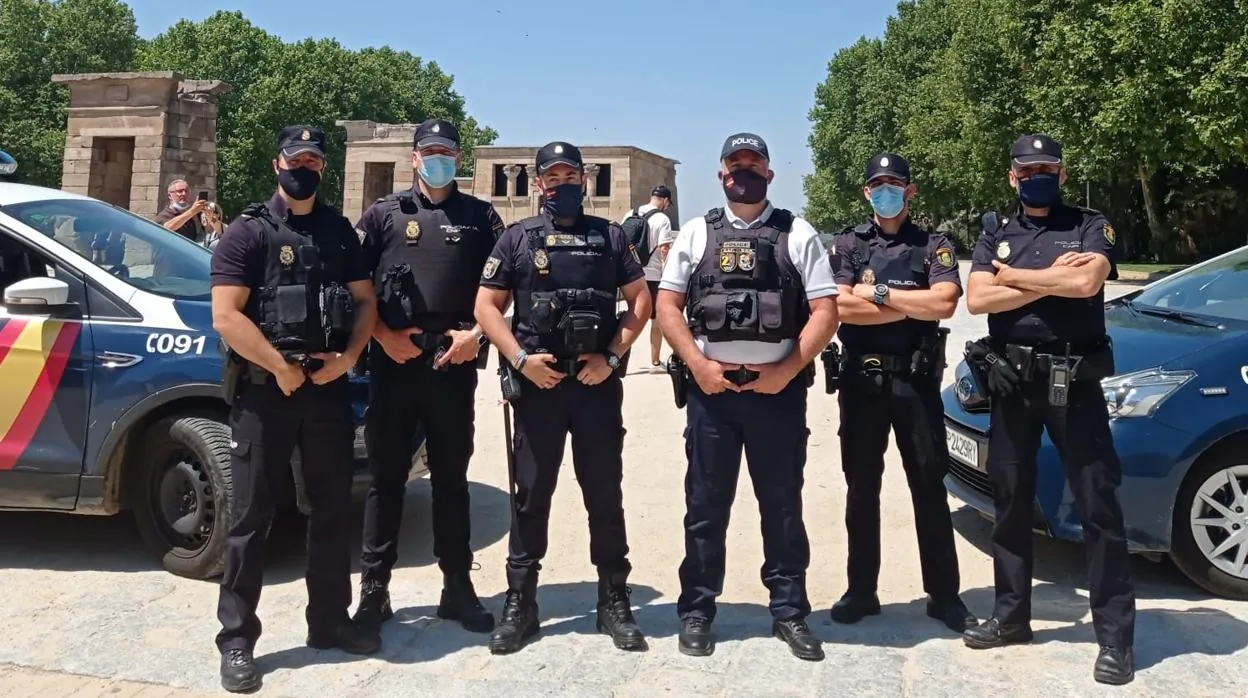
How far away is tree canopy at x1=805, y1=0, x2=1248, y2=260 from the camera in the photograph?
21875 mm

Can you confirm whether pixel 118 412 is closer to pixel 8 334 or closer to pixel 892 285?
pixel 8 334

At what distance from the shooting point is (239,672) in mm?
3607

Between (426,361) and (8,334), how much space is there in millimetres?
2169

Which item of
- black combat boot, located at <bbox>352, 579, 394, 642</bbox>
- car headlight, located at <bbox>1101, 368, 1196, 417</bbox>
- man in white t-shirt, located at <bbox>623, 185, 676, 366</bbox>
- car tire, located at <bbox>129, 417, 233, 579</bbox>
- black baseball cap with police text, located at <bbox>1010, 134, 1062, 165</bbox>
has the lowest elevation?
black combat boot, located at <bbox>352, 579, 394, 642</bbox>

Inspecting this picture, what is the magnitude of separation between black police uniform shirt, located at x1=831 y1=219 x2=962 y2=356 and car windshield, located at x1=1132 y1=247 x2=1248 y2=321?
1.80 metres

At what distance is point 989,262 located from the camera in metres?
3.95

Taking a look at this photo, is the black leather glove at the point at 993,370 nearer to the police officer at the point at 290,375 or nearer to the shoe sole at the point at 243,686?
the police officer at the point at 290,375

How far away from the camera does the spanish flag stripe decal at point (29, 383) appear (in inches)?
184

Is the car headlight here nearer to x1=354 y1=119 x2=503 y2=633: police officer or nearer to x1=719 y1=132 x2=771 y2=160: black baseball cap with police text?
x1=719 y1=132 x2=771 y2=160: black baseball cap with police text

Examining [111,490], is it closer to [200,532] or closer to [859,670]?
[200,532]

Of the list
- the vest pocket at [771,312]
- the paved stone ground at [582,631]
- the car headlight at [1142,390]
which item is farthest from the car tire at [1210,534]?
the vest pocket at [771,312]

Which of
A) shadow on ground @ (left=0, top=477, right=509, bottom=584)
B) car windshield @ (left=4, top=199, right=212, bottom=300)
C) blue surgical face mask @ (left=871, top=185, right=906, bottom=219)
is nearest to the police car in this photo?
car windshield @ (left=4, top=199, right=212, bottom=300)

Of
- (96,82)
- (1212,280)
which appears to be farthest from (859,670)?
(96,82)

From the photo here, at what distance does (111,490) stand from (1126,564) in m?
4.44
